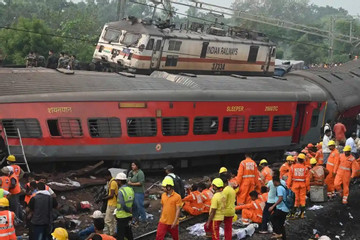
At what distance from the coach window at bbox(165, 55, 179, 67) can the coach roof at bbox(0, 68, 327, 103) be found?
3.50 metres

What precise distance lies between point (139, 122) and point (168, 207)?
6689 millimetres

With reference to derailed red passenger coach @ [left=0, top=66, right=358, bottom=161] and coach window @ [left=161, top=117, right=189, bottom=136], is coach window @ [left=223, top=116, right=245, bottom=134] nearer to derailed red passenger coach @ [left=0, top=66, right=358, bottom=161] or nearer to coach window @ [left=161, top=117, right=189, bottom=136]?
derailed red passenger coach @ [left=0, top=66, right=358, bottom=161]

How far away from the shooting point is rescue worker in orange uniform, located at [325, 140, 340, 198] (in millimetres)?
17109

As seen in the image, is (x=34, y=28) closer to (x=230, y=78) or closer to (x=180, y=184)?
(x=230, y=78)

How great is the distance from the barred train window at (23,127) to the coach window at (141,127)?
267cm

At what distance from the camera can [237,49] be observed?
28.1 m

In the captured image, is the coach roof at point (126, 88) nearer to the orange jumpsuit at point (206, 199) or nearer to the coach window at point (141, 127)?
the coach window at point (141, 127)

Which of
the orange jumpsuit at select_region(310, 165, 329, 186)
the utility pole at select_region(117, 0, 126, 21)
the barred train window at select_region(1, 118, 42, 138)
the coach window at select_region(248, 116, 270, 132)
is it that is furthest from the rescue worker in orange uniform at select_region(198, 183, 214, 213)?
the utility pole at select_region(117, 0, 126, 21)

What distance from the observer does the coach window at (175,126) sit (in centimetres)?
1828

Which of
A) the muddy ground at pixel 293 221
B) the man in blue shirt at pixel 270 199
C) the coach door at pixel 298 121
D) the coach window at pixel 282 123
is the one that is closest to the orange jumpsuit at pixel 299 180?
the muddy ground at pixel 293 221

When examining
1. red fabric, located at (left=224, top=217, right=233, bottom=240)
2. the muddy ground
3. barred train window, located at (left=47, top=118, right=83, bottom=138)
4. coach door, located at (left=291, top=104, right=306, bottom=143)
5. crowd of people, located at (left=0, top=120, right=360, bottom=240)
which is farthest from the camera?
coach door, located at (left=291, top=104, right=306, bottom=143)

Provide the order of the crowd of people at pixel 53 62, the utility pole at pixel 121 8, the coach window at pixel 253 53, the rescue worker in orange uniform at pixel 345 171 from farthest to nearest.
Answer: the utility pole at pixel 121 8 < the coach window at pixel 253 53 < the crowd of people at pixel 53 62 < the rescue worker in orange uniform at pixel 345 171

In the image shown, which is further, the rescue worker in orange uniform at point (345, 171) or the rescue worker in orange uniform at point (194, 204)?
the rescue worker in orange uniform at point (345, 171)

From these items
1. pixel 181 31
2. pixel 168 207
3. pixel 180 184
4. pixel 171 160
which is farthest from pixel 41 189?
pixel 181 31
